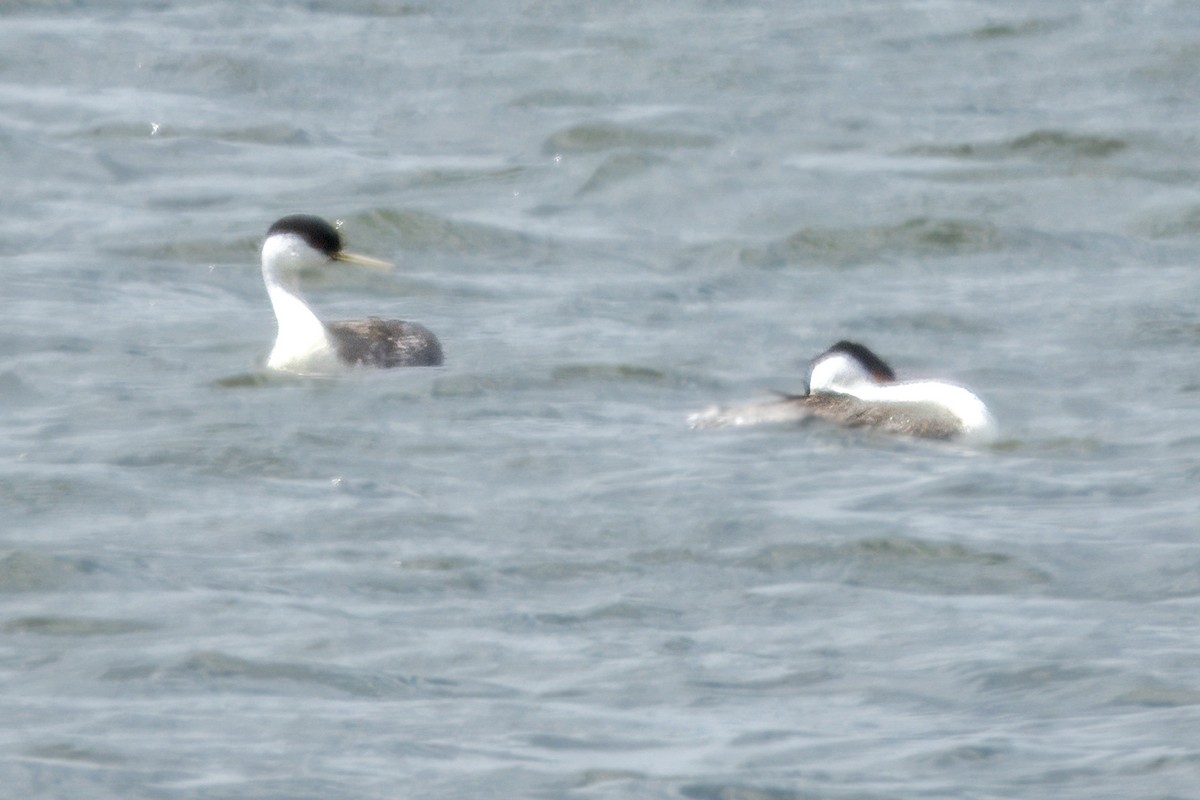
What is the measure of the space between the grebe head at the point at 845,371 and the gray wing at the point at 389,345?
2.10m

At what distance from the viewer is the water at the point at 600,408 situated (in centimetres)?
845

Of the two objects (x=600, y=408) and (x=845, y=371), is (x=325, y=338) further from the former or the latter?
(x=845, y=371)

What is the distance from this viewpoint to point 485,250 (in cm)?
1655

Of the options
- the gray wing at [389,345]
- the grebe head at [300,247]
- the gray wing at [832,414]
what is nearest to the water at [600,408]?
the gray wing at [832,414]

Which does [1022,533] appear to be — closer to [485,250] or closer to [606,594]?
[606,594]

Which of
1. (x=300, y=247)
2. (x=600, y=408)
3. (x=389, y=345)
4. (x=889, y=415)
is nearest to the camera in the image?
(x=889, y=415)

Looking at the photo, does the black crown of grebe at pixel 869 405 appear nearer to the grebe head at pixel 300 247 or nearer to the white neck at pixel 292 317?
the white neck at pixel 292 317

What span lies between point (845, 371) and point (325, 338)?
286cm

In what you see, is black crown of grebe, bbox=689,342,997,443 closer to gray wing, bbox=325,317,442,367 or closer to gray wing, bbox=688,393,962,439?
gray wing, bbox=688,393,962,439

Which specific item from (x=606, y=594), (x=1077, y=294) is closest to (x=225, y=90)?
(x=1077, y=294)

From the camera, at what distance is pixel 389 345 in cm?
1358

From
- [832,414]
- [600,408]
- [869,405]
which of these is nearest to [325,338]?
[600,408]

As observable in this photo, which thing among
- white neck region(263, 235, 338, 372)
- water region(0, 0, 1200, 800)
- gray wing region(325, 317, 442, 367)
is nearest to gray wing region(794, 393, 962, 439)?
water region(0, 0, 1200, 800)

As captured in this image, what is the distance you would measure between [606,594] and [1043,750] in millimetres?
2187
